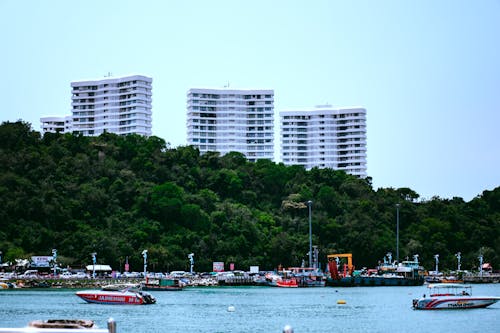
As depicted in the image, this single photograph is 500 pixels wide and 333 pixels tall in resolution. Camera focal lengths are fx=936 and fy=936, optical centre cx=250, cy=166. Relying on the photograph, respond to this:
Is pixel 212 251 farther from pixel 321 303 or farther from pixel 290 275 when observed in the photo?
pixel 321 303

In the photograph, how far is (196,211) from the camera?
441 feet

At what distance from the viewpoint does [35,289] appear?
110188mm

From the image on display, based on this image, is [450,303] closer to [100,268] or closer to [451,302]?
[451,302]

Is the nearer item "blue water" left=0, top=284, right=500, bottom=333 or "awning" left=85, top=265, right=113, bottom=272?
"blue water" left=0, top=284, right=500, bottom=333


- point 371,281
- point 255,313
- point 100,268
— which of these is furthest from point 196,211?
point 255,313

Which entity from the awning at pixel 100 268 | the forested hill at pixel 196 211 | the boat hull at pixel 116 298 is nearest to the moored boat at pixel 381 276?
the forested hill at pixel 196 211

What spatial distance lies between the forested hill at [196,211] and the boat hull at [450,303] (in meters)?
55.3

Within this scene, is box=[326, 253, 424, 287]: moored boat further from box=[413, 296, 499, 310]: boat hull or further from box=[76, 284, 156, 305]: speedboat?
box=[413, 296, 499, 310]: boat hull

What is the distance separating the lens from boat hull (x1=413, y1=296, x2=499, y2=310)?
7444 centimetres

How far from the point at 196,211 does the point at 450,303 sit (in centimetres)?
6442

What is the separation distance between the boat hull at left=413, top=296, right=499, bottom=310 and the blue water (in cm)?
93

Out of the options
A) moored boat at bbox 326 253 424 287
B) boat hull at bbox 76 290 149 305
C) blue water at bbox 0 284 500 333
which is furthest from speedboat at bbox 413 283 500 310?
moored boat at bbox 326 253 424 287

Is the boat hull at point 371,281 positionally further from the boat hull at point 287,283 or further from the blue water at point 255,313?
the blue water at point 255,313

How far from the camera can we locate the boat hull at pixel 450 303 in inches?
2931
